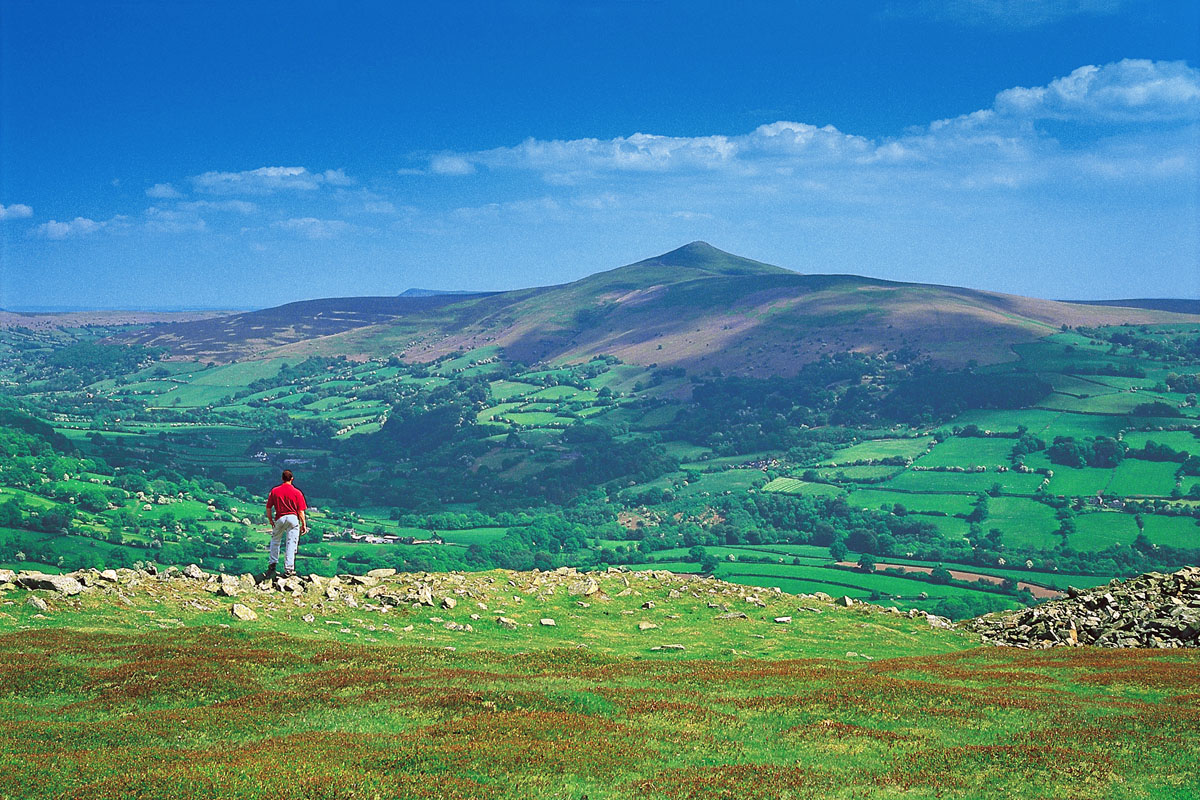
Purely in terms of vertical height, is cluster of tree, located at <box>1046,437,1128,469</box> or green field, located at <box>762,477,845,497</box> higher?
cluster of tree, located at <box>1046,437,1128,469</box>

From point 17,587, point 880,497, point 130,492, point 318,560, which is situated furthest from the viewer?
point 880,497

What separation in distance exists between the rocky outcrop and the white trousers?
31661mm

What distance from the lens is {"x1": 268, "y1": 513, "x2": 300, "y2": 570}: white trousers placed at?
33.6 meters

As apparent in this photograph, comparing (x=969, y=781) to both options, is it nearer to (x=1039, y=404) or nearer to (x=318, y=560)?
(x=318, y=560)

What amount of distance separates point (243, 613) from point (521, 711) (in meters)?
16.2

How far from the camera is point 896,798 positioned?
563 inches

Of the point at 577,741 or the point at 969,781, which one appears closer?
the point at 969,781

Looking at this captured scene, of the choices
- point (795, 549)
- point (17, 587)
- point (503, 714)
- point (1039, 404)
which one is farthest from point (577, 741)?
point (1039, 404)

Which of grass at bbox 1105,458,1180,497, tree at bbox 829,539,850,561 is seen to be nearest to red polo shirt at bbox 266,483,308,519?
tree at bbox 829,539,850,561

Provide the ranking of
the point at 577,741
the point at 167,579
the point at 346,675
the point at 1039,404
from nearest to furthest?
1. the point at 577,741
2. the point at 346,675
3. the point at 167,579
4. the point at 1039,404

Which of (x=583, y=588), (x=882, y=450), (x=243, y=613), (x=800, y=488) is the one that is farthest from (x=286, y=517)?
(x=882, y=450)

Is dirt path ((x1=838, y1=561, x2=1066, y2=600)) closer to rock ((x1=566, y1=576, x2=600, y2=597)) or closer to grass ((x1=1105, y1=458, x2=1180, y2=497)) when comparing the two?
grass ((x1=1105, y1=458, x2=1180, y2=497))

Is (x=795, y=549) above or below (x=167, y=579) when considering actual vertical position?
below

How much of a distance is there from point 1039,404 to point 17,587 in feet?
667
